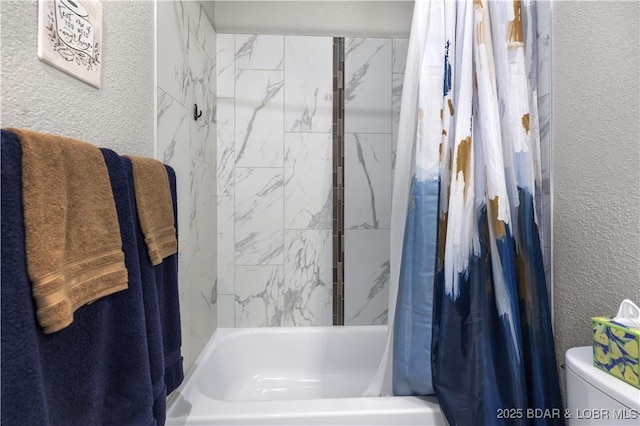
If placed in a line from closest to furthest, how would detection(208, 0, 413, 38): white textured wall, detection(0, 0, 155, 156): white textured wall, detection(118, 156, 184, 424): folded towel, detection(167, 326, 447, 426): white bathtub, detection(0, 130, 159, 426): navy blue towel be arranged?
detection(0, 130, 159, 426): navy blue towel → detection(0, 0, 155, 156): white textured wall → detection(118, 156, 184, 424): folded towel → detection(167, 326, 447, 426): white bathtub → detection(208, 0, 413, 38): white textured wall

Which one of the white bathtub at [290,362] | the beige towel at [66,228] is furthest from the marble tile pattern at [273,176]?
the beige towel at [66,228]

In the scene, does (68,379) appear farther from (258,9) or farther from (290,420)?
(258,9)

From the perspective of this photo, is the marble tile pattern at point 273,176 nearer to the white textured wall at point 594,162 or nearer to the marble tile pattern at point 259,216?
the marble tile pattern at point 259,216

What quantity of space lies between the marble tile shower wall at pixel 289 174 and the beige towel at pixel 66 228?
132 centimetres

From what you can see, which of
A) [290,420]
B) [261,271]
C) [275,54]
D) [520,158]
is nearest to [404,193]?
[520,158]

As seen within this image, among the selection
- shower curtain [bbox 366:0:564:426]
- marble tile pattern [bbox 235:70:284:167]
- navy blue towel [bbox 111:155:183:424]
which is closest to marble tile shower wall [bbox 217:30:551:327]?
marble tile pattern [bbox 235:70:284:167]

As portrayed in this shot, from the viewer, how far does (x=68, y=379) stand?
533mm

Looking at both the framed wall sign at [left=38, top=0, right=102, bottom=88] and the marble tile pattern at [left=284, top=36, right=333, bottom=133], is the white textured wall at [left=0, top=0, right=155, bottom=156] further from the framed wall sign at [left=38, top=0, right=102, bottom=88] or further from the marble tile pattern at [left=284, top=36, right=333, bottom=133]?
the marble tile pattern at [left=284, top=36, right=333, bottom=133]

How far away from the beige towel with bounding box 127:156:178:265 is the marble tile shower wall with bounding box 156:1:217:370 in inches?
11.4

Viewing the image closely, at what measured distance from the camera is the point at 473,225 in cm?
105

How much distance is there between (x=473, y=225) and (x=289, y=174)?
117 cm

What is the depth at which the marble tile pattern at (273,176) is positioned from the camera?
6.34 feet

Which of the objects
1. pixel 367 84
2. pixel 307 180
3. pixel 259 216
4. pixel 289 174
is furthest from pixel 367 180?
pixel 259 216

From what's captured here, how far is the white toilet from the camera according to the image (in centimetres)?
64
